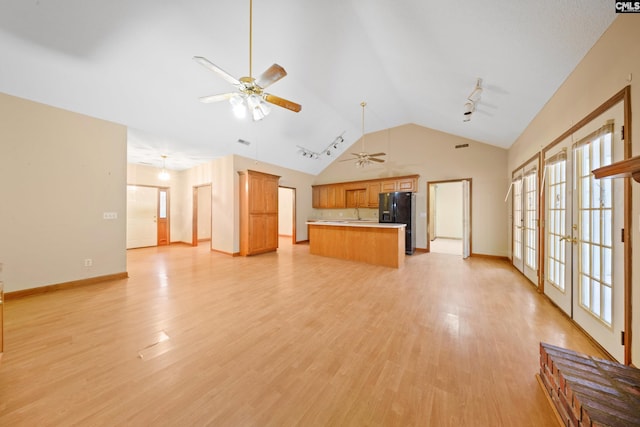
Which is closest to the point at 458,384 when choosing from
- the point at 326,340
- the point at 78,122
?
the point at 326,340

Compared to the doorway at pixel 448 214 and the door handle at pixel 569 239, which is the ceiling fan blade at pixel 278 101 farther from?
the doorway at pixel 448 214

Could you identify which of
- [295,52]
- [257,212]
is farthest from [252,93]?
[257,212]

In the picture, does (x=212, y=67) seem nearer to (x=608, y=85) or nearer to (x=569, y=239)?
(x=608, y=85)

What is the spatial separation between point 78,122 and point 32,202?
4.63 feet

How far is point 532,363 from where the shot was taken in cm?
165

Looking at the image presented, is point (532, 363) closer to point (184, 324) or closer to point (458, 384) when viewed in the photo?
point (458, 384)

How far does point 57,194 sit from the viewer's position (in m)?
3.24

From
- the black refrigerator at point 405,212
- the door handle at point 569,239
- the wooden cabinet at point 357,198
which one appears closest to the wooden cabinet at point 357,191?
the wooden cabinet at point 357,198

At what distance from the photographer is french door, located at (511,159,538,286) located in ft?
11.3

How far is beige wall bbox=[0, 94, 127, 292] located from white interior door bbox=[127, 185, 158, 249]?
3.67 metres

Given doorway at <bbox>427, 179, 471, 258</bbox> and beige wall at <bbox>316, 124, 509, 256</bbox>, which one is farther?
doorway at <bbox>427, 179, 471, 258</bbox>

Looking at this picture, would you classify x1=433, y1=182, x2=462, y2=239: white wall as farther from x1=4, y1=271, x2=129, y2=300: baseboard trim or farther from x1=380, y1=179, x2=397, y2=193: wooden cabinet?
x1=4, y1=271, x2=129, y2=300: baseboard trim

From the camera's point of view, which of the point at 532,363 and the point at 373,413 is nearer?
the point at 373,413

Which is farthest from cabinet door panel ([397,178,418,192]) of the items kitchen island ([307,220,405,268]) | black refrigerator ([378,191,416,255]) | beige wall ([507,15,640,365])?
beige wall ([507,15,640,365])
